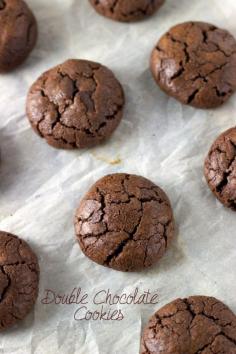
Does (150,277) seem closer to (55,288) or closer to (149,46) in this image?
(55,288)

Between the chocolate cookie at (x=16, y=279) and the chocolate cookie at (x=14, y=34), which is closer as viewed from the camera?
the chocolate cookie at (x=16, y=279)

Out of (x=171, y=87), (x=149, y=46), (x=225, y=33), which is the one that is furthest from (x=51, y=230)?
(x=225, y=33)

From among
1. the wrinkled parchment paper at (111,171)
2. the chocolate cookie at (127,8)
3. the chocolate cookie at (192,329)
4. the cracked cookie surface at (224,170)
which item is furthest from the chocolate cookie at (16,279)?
the chocolate cookie at (127,8)

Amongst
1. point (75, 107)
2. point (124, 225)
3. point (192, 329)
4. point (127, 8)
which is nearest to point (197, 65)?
point (127, 8)

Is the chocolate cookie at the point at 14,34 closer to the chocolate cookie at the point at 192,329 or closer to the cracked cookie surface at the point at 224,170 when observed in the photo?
the cracked cookie surface at the point at 224,170

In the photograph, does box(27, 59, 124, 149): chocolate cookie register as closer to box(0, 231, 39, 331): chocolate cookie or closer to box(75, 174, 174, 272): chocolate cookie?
box(75, 174, 174, 272): chocolate cookie

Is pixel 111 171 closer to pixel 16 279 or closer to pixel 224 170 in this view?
pixel 224 170

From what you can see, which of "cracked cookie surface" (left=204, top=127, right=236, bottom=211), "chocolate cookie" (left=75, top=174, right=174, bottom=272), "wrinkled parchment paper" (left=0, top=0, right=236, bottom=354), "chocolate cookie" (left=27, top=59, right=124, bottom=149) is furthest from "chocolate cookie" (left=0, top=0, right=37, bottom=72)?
"cracked cookie surface" (left=204, top=127, right=236, bottom=211)
